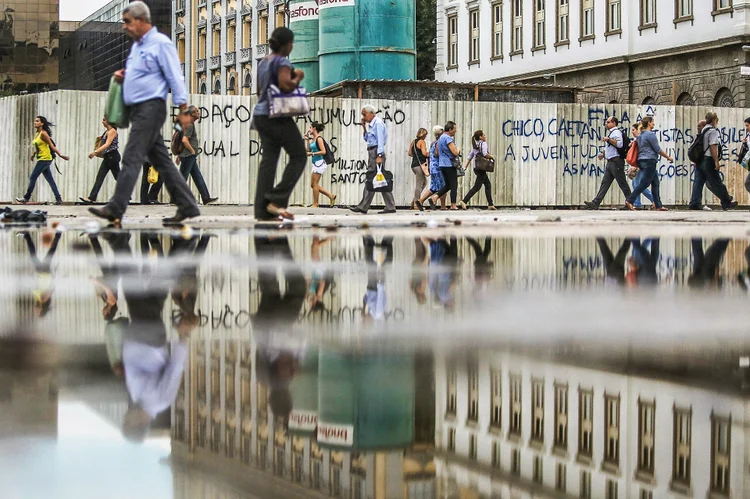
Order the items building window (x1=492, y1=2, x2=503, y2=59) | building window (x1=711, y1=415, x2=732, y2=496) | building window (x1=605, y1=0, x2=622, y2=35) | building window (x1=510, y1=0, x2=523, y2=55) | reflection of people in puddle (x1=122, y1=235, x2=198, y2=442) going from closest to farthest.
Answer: building window (x1=711, y1=415, x2=732, y2=496)
reflection of people in puddle (x1=122, y1=235, x2=198, y2=442)
building window (x1=605, y1=0, x2=622, y2=35)
building window (x1=510, y1=0, x2=523, y2=55)
building window (x1=492, y1=2, x2=503, y2=59)

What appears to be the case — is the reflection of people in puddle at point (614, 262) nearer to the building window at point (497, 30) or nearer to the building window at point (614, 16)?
the building window at point (614, 16)

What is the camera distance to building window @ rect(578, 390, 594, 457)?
334 centimetres

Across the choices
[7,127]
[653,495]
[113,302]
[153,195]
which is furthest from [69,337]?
[7,127]

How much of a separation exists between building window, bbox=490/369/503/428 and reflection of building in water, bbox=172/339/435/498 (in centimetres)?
16

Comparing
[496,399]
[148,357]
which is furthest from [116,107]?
[496,399]

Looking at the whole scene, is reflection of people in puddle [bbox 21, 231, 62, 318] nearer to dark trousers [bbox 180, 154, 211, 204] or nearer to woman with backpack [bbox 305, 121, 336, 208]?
dark trousers [bbox 180, 154, 211, 204]

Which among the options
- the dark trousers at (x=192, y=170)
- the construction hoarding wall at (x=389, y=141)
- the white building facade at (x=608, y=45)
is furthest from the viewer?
the white building facade at (x=608, y=45)

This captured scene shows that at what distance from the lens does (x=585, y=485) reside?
9.80 feet

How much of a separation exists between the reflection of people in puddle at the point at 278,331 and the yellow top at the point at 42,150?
16710mm

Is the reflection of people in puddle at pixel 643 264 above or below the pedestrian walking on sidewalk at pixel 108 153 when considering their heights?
below

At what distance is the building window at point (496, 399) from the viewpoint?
3652mm

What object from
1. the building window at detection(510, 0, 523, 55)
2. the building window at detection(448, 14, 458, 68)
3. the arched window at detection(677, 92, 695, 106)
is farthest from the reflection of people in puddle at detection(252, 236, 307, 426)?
the building window at detection(448, 14, 458, 68)

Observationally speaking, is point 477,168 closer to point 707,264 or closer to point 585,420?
point 707,264

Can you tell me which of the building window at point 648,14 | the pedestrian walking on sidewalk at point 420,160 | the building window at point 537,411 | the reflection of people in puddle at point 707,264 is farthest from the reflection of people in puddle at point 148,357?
the building window at point 648,14
